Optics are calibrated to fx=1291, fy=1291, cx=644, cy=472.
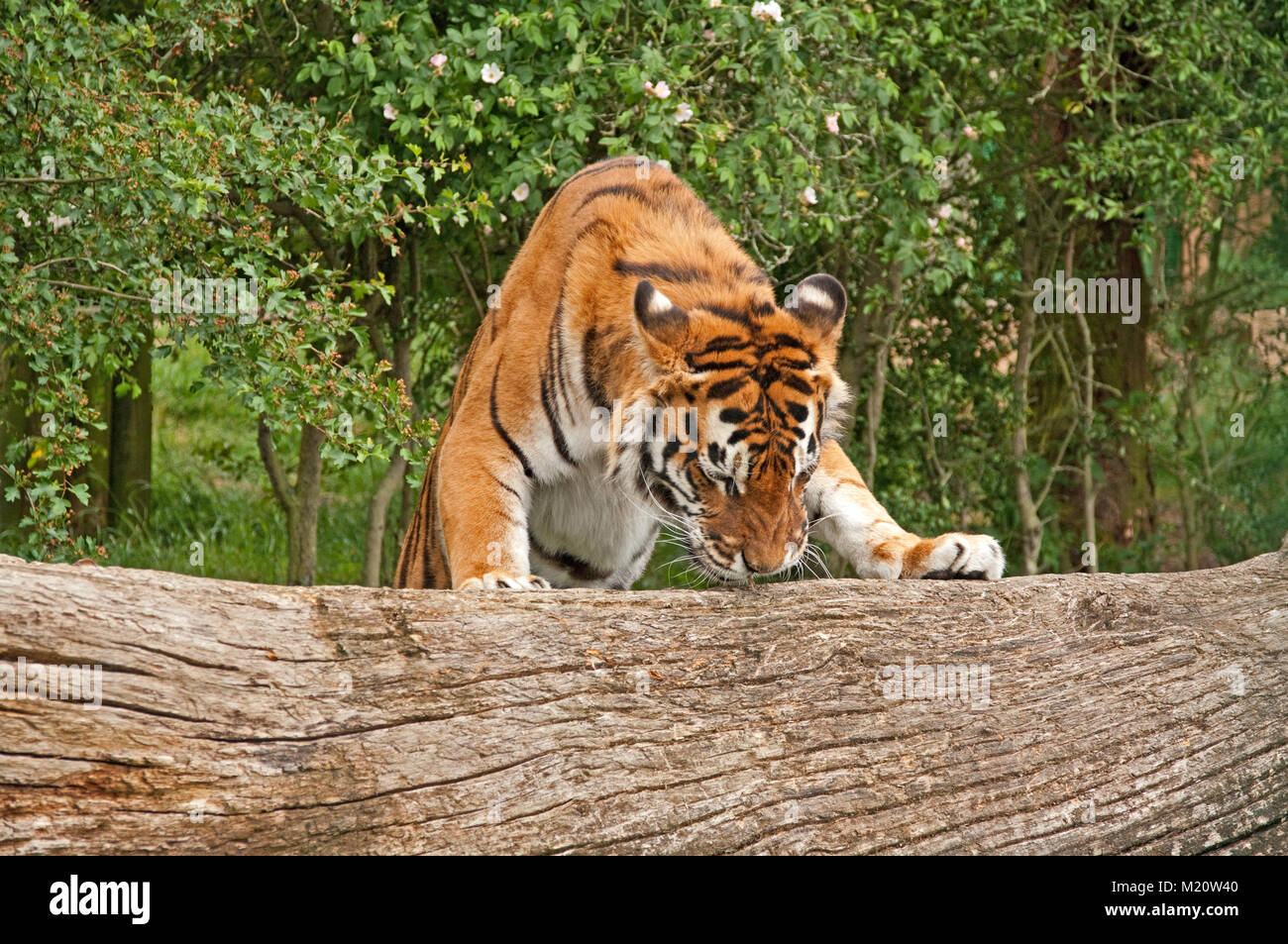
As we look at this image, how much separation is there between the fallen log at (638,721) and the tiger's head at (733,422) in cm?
18

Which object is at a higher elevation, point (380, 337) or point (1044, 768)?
point (380, 337)

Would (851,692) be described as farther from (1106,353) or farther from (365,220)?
(1106,353)

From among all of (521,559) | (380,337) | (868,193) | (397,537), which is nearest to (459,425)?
(521,559)

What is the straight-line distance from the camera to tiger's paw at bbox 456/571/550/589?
3.53 meters

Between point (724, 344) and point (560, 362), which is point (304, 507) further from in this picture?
point (724, 344)

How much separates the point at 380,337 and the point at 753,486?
443 centimetres

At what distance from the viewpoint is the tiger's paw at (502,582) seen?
11.6 feet

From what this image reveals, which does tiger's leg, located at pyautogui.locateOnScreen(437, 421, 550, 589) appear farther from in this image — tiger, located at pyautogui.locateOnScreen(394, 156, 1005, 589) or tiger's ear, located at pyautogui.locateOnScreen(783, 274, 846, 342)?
tiger's ear, located at pyautogui.locateOnScreen(783, 274, 846, 342)

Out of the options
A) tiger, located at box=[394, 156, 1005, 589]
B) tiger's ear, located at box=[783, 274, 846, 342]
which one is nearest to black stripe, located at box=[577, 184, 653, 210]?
tiger, located at box=[394, 156, 1005, 589]

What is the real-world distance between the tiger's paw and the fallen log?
0.37 m

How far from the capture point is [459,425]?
4.10 m

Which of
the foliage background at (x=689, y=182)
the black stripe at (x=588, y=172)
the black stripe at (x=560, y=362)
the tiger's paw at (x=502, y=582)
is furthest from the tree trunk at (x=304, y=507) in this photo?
the tiger's paw at (x=502, y=582)

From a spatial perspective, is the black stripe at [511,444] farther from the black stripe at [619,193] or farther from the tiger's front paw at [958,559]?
the tiger's front paw at [958,559]

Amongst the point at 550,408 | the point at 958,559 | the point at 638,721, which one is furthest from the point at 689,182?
the point at 638,721
